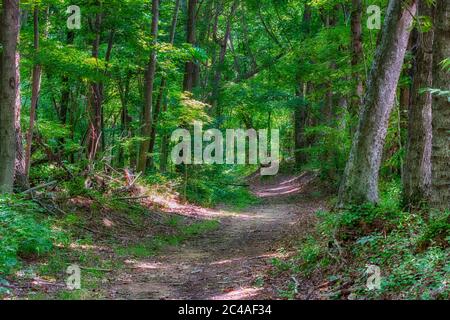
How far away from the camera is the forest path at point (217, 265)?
7.86 meters

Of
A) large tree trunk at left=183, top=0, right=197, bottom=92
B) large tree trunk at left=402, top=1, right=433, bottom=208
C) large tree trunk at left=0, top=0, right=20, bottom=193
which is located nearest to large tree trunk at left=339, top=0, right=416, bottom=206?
large tree trunk at left=402, top=1, right=433, bottom=208

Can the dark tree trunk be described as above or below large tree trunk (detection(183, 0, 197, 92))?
below

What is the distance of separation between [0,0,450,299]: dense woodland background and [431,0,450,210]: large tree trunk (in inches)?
0.6

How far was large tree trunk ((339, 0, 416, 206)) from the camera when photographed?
853 centimetres

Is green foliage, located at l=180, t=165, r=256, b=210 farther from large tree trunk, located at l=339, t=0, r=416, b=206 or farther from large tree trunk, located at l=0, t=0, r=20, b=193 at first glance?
large tree trunk, located at l=339, t=0, r=416, b=206

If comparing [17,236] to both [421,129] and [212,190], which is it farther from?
[212,190]

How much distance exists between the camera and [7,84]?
10148 millimetres

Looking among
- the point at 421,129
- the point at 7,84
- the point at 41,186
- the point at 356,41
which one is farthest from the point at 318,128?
the point at 7,84

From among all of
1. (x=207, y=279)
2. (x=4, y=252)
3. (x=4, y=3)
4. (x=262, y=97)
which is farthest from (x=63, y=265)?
(x=262, y=97)

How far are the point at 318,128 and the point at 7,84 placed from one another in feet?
34.0

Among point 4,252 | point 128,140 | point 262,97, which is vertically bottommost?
point 4,252
